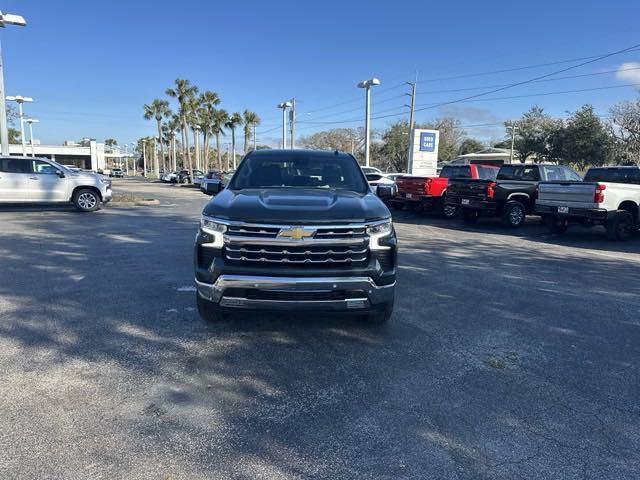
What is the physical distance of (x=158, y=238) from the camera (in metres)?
10.6

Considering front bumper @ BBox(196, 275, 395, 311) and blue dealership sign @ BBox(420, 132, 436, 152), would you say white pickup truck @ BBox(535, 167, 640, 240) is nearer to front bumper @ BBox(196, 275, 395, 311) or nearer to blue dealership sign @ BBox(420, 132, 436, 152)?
front bumper @ BBox(196, 275, 395, 311)

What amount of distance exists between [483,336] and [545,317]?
1180mm

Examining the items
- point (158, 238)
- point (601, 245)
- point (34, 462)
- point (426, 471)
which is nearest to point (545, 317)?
point (426, 471)

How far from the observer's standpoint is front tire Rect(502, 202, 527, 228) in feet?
44.9

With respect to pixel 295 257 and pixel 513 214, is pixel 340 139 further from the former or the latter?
pixel 295 257

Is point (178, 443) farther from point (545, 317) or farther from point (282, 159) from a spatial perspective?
point (545, 317)

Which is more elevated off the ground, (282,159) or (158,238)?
(282,159)

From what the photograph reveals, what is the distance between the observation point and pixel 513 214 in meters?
13.8

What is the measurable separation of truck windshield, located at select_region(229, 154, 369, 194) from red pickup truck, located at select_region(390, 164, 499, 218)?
34.6 ft

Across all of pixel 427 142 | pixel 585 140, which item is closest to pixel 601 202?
pixel 427 142

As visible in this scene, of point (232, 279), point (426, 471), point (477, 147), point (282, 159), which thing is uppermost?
point (477, 147)

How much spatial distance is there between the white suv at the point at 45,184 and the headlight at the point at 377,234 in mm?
14109

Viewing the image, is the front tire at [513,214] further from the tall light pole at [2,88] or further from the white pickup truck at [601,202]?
the tall light pole at [2,88]

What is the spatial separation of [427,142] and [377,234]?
987 inches
